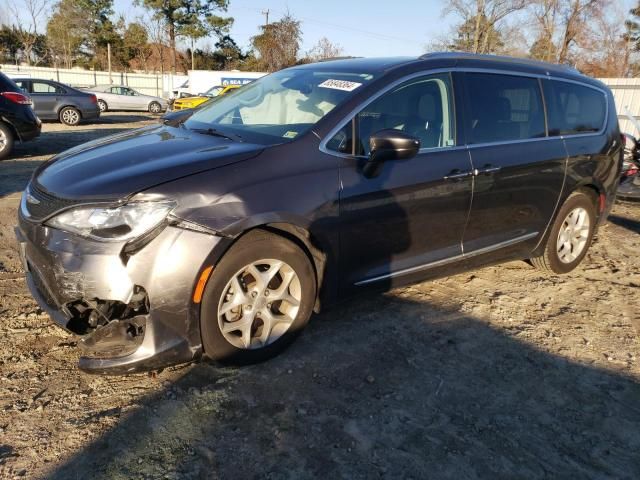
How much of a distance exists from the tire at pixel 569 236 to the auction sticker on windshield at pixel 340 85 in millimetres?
2285

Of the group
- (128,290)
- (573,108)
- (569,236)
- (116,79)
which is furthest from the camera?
(116,79)

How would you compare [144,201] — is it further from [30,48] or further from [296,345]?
[30,48]

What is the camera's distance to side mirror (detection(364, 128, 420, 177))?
294 centimetres

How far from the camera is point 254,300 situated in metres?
2.78

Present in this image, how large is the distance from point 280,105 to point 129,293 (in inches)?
66.5

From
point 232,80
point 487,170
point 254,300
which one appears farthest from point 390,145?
point 232,80

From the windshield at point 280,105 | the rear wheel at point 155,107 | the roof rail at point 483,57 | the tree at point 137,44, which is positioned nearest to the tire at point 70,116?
the rear wheel at point 155,107

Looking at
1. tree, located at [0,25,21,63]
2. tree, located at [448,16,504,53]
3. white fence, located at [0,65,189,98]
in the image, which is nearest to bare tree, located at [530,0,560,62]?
tree, located at [448,16,504,53]

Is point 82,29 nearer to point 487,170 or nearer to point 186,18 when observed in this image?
point 186,18

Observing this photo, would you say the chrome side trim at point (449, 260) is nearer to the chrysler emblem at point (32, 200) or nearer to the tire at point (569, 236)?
the tire at point (569, 236)

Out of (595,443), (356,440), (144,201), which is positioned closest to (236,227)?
(144,201)

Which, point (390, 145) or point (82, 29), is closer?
point (390, 145)

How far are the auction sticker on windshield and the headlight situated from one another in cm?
142

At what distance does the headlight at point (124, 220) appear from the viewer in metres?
2.43
